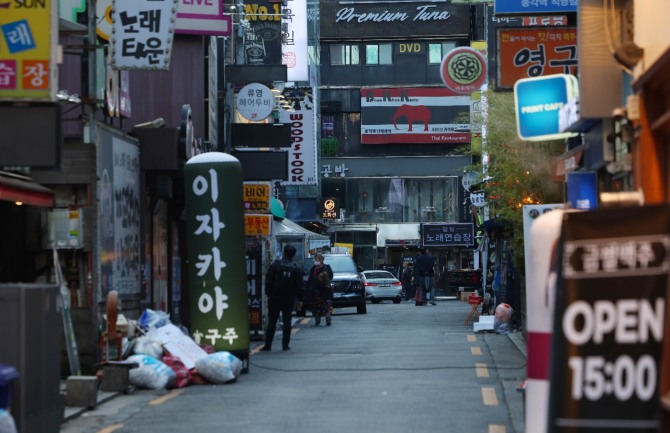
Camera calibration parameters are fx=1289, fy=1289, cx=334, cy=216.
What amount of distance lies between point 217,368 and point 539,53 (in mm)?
6097

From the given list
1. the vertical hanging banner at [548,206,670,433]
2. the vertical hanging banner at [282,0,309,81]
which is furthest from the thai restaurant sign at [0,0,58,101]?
the vertical hanging banner at [282,0,309,81]

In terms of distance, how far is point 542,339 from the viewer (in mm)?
7359

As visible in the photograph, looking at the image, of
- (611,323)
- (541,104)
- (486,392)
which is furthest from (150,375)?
(611,323)

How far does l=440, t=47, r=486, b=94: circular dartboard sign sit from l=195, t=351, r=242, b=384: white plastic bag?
25.2m

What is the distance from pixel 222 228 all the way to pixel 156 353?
2.28 m

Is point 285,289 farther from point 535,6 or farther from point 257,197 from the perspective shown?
point 535,6

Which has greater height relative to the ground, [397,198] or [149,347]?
[397,198]

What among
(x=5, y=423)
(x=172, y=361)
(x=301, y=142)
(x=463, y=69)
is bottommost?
(x=172, y=361)

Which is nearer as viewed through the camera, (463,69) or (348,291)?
(348,291)

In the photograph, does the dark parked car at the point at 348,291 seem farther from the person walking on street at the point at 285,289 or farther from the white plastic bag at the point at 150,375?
the white plastic bag at the point at 150,375

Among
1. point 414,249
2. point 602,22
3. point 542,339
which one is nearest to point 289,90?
point 414,249

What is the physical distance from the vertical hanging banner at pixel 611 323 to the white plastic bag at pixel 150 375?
10.7 meters

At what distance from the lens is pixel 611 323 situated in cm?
615

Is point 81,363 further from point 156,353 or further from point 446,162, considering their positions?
point 446,162
